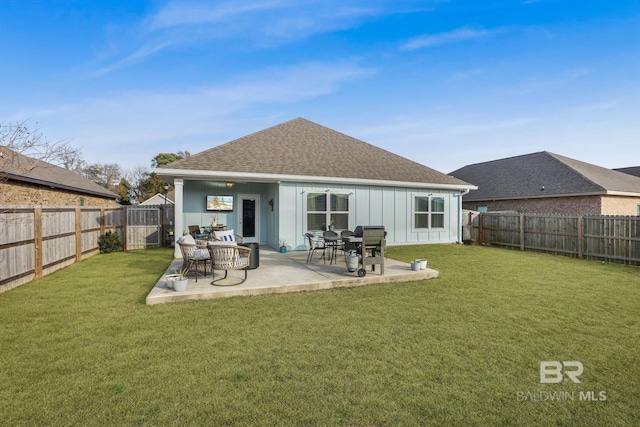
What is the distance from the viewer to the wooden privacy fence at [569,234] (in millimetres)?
9227

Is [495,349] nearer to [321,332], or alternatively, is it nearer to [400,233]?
[321,332]

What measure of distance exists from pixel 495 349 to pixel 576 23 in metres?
11.8

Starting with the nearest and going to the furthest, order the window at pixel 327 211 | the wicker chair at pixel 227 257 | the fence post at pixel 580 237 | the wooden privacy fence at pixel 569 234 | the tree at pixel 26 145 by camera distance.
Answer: the tree at pixel 26 145 → the wicker chair at pixel 227 257 → the wooden privacy fence at pixel 569 234 → the fence post at pixel 580 237 → the window at pixel 327 211

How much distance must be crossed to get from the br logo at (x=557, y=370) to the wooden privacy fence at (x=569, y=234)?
9293 millimetres

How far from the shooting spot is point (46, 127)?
496cm

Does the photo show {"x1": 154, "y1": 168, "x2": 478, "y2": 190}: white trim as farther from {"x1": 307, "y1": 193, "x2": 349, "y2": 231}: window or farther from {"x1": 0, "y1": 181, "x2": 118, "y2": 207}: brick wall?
{"x1": 0, "y1": 181, "x2": 118, "y2": 207}: brick wall

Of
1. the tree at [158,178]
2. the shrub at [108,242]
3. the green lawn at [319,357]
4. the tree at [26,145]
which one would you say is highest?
the tree at [158,178]

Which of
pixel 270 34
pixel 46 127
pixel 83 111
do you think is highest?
pixel 270 34

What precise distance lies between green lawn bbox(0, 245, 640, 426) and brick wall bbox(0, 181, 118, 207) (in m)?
8.21

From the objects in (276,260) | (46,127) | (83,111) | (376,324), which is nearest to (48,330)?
(46,127)

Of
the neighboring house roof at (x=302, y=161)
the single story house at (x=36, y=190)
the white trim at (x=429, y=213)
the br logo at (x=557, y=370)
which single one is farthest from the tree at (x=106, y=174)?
the br logo at (x=557, y=370)

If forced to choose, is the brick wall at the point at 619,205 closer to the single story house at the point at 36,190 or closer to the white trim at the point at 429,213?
the white trim at the point at 429,213

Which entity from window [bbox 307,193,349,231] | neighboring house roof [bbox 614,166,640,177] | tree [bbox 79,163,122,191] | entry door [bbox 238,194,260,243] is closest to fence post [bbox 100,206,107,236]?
entry door [bbox 238,194,260,243]

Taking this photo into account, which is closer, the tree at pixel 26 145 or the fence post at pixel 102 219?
the tree at pixel 26 145
